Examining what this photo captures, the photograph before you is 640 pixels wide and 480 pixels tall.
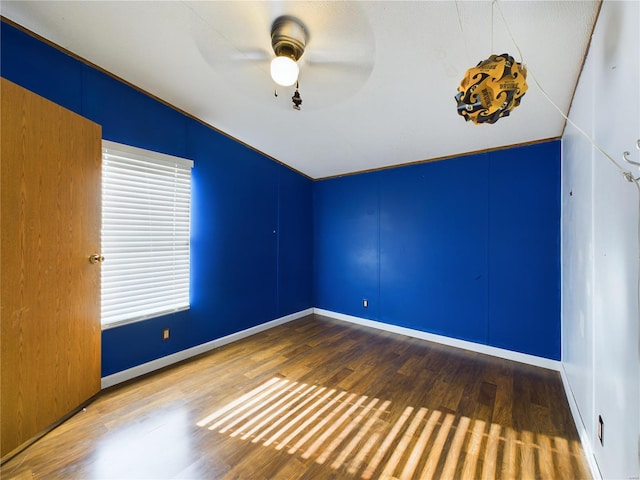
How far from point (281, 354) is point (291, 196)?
7.78ft

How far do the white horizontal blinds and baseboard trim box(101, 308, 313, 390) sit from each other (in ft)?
1.54

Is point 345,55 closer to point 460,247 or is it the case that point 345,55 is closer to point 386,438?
point 460,247

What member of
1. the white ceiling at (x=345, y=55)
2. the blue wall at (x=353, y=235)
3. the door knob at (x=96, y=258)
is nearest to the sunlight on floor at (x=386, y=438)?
the blue wall at (x=353, y=235)

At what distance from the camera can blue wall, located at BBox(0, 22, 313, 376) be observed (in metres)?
2.04

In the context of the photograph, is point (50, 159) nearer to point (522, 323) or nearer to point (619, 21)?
point (619, 21)

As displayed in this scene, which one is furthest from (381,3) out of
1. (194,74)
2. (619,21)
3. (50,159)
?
(50,159)

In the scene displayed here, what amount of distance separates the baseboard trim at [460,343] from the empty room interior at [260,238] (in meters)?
0.03

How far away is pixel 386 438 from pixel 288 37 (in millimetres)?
2696

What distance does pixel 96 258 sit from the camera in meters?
2.03

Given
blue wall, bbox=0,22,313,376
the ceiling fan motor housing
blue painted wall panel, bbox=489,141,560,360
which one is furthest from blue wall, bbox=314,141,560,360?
the ceiling fan motor housing

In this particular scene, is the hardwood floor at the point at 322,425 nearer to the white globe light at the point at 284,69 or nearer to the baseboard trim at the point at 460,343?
the baseboard trim at the point at 460,343

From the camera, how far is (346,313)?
4.14m

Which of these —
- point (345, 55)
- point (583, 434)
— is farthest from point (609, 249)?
point (345, 55)

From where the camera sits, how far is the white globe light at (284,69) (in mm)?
1648
